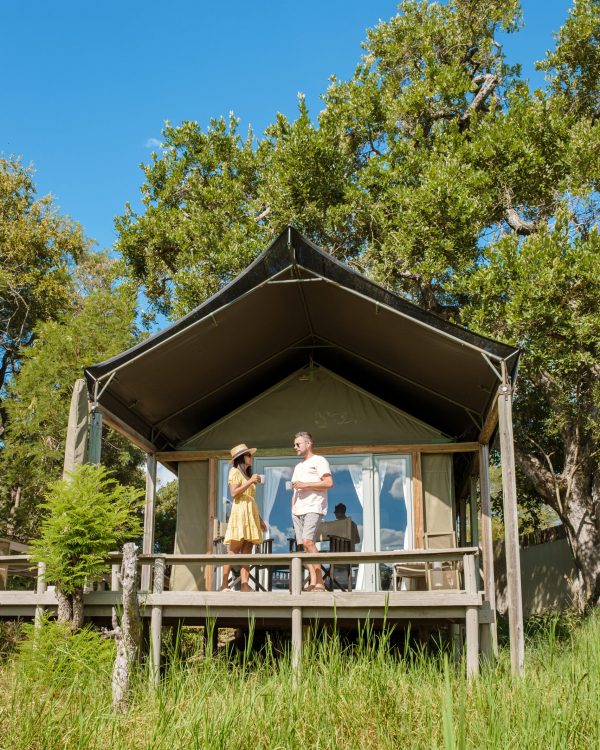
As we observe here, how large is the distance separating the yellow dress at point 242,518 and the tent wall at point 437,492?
8.32 feet

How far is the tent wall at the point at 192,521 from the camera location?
388 inches

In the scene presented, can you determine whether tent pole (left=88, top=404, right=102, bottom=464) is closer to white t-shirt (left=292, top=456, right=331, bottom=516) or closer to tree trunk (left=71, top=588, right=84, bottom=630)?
tree trunk (left=71, top=588, right=84, bottom=630)

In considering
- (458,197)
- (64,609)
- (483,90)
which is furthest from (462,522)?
(483,90)

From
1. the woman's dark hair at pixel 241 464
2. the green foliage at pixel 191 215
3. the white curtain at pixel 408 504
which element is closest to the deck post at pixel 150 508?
the woman's dark hair at pixel 241 464

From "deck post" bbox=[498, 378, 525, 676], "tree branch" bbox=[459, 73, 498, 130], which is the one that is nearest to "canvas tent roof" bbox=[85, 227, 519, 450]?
"deck post" bbox=[498, 378, 525, 676]

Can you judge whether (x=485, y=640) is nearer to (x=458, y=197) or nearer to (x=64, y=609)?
(x=64, y=609)

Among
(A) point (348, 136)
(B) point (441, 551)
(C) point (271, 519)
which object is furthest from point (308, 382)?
(A) point (348, 136)

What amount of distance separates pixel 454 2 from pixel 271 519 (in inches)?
436

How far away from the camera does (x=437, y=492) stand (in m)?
9.53

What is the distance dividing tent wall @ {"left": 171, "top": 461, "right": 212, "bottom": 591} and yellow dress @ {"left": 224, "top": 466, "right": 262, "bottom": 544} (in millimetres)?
2348

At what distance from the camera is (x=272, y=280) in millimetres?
7570

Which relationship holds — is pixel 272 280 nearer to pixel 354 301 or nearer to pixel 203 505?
pixel 354 301

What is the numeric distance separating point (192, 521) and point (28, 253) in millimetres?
11487

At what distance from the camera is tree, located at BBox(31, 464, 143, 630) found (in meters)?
6.62
